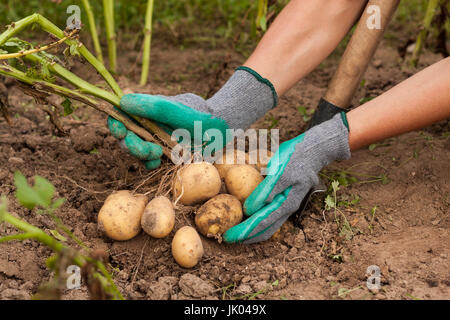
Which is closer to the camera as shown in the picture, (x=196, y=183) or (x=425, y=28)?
(x=196, y=183)

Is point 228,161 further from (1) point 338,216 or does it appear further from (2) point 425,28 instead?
(2) point 425,28

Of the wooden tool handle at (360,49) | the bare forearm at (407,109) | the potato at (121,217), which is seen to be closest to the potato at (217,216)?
the potato at (121,217)

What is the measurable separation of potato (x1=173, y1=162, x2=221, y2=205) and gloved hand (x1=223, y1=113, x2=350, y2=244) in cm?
15

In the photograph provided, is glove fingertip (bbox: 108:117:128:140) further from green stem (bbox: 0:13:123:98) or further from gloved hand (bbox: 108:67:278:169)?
green stem (bbox: 0:13:123:98)

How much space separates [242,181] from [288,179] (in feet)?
0.61

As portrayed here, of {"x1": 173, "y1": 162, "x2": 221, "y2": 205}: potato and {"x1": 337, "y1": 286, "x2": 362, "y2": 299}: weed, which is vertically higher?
{"x1": 173, "y1": 162, "x2": 221, "y2": 205}: potato

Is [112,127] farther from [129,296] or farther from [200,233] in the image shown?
[129,296]

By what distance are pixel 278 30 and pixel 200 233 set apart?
3.32ft

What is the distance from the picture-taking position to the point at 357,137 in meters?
1.72

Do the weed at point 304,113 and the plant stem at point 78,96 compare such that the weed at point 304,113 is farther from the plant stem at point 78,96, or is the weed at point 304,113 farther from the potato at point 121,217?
the potato at point 121,217

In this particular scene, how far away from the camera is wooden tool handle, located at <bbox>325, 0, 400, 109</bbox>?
1968 mm

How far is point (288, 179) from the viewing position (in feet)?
5.48

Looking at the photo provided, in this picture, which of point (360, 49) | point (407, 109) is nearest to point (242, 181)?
point (407, 109)

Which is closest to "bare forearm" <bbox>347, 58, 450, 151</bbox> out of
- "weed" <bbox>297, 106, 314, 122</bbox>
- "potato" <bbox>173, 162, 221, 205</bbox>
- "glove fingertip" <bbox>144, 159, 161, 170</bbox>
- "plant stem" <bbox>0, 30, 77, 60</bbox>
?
"potato" <bbox>173, 162, 221, 205</bbox>
